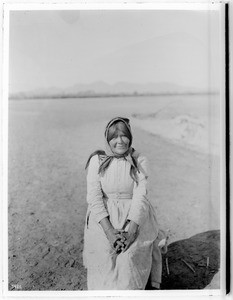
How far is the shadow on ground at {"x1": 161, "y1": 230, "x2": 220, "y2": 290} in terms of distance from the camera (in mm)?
1764

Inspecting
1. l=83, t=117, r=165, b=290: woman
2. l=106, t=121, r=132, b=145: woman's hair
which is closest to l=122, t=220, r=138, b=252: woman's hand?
l=83, t=117, r=165, b=290: woman

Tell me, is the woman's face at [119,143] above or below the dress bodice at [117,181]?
above

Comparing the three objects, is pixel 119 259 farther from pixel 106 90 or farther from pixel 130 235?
pixel 106 90

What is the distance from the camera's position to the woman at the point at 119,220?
5.53ft

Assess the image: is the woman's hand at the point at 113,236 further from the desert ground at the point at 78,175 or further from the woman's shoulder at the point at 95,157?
the woman's shoulder at the point at 95,157

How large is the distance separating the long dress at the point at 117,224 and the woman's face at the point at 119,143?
47 mm

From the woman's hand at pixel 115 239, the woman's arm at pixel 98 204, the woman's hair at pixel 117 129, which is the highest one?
the woman's hair at pixel 117 129

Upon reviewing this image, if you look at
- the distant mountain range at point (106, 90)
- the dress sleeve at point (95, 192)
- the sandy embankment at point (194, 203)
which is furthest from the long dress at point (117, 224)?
the distant mountain range at point (106, 90)

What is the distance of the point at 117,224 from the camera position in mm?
1697

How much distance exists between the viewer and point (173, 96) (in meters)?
1.76

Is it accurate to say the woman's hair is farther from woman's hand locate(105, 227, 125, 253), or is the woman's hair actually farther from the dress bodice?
woman's hand locate(105, 227, 125, 253)

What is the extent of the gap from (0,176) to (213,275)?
1.23 m

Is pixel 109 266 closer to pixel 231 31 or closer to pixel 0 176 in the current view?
pixel 0 176

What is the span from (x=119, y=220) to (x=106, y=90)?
67 cm
